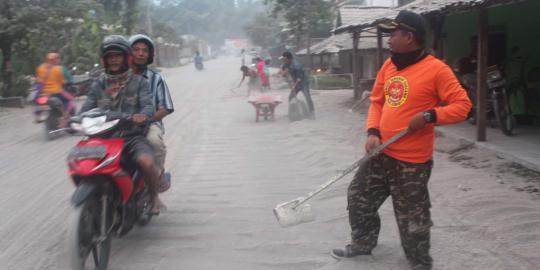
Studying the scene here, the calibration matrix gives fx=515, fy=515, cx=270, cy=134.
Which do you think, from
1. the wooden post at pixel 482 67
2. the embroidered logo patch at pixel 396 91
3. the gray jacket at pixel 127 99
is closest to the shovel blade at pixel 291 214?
the embroidered logo patch at pixel 396 91

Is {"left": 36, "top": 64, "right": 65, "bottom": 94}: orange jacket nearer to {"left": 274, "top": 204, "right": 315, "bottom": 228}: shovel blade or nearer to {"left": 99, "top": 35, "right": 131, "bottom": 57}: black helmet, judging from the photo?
{"left": 99, "top": 35, "right": 131, "bottom": 57}: black helmet

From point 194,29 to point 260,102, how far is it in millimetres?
93624

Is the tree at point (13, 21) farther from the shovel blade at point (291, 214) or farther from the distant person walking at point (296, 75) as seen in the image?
the shovel blade at point (291, 214)

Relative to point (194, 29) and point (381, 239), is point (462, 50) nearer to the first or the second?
point (381, 239)

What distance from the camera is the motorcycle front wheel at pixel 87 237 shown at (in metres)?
3.46

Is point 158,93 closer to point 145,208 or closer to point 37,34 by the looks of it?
point 145,208

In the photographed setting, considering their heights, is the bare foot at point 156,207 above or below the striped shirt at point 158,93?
below

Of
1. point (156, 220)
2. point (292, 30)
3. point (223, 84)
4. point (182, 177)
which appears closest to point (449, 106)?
point (156, 220)

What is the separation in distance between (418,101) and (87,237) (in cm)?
245

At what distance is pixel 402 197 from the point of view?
11.3ft

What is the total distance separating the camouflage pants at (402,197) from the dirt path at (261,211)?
1.17 ft

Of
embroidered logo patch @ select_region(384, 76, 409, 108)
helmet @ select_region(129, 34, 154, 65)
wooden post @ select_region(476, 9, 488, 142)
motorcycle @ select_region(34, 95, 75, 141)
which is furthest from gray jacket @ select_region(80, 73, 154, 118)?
motorcycle @ select_region(34, 95, 75, 141)

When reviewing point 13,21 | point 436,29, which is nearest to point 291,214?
point 436,29

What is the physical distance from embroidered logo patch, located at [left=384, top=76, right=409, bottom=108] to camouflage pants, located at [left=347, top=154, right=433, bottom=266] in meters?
0.38
